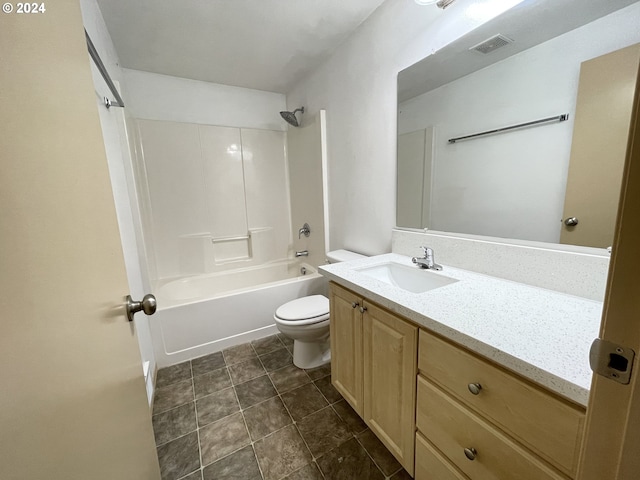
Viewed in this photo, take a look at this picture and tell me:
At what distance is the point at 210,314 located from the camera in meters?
2.05

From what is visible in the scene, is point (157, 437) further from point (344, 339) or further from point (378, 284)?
point (378, 284)

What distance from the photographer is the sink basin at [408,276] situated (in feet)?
4.18

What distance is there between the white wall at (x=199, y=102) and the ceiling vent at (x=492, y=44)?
217 cm

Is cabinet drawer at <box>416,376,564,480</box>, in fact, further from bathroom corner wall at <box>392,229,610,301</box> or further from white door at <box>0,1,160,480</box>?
white door at <box>0,1,160,480</box>

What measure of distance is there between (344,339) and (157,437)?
1.12 meters

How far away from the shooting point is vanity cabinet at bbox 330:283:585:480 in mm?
600

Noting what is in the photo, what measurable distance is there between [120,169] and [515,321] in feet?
7.19

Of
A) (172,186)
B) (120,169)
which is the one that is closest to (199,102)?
(172,186)

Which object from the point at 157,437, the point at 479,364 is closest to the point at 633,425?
the point at 479,364

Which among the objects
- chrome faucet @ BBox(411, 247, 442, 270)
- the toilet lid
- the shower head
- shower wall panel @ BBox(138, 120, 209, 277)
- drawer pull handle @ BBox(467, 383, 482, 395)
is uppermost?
the shower head

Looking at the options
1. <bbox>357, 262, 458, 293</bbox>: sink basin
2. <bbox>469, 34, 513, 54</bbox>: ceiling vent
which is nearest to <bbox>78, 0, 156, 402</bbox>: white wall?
<bbox>357, 262, 458, 293</bbox>: sink basin

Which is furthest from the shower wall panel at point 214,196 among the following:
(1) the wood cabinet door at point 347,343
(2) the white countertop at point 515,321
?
(2) the white countertop at point 515,321

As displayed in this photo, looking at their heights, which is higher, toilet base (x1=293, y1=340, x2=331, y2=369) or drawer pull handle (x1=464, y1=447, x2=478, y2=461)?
drawer pull handle (x1=464, y1=447, x2=478, y2=461)

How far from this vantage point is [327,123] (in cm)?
223
